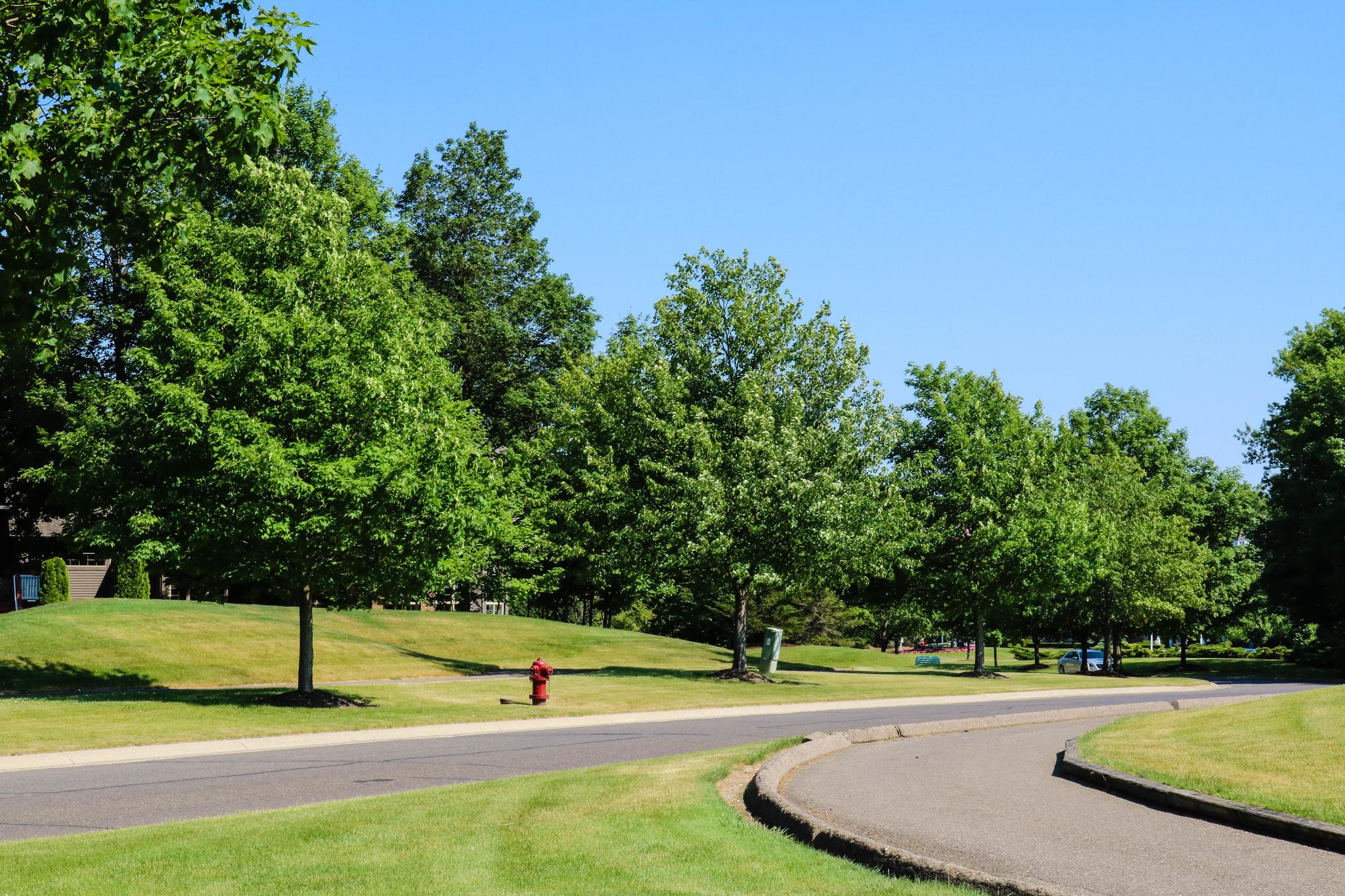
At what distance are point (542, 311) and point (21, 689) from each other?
32.4 meters

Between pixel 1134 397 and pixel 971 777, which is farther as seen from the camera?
pixel 1134 397

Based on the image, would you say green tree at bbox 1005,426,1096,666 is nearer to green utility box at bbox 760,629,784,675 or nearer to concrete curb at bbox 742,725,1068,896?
green utility box at bbox 760,629,784,675

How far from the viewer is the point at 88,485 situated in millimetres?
25141

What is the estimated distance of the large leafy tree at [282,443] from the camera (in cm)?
2297

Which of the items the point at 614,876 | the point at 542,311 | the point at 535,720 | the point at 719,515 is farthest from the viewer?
the point at 542,311

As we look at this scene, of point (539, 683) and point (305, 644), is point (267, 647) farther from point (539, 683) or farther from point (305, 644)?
point (539, 683)

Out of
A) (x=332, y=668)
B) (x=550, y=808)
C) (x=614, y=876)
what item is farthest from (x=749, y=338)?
(x=614, y=876)

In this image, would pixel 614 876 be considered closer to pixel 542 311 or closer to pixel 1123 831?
pixel 1123 831

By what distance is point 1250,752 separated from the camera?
1309 centimetres

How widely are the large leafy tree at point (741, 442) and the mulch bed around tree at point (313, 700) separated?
1170 cm

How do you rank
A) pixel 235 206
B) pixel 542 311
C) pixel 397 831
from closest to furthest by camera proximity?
1. pixel 397 831
2. pixel 235 206
3. pixel 542 311

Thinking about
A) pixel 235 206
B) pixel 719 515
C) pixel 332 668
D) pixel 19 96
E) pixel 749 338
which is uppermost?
pixel 235 206

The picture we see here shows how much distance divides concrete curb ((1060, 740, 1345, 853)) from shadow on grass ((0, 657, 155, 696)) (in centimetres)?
2257

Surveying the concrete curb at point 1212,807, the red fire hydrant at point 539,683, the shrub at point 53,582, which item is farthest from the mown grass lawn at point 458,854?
the shrub at point 53,582
